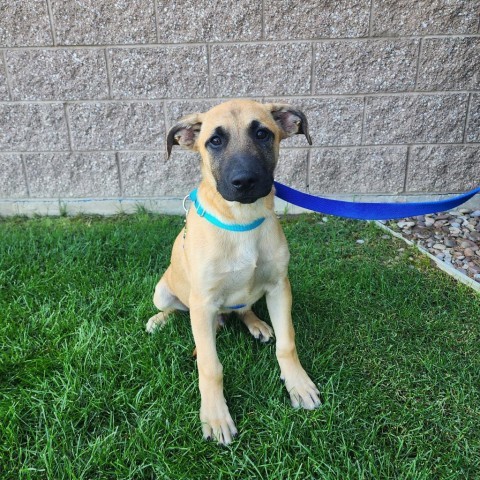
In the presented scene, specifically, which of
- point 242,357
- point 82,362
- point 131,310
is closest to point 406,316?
point 242,357

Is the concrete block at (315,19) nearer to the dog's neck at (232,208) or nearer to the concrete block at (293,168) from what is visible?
the concrete block at (293,168)

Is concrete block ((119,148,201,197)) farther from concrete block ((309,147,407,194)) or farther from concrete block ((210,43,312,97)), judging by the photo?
concrete block ((309,147,407,194))

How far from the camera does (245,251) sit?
101 inches

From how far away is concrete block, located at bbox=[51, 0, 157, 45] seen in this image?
15.2ft

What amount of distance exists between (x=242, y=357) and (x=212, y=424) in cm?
56

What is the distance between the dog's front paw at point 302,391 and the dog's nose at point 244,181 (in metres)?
1.13

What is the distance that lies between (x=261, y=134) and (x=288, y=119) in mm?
357

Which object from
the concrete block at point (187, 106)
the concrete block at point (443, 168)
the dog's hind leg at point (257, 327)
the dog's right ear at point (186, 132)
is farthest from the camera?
the concrete block at point (443, 168)

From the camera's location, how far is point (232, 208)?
2578 mm

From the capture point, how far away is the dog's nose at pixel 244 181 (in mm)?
2275

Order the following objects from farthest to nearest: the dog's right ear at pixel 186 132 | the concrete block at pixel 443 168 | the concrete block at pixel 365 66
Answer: the concrete block at pixel 443 168 → the concrete block at pixel 365 66 → the dog's right ear at pixel 186 132

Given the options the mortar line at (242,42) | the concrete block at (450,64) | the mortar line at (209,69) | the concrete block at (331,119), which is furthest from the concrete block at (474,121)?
the mortar line at (209,69)

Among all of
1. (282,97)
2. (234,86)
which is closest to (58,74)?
(234,86)

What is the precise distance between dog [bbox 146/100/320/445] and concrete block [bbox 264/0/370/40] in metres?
2.32
